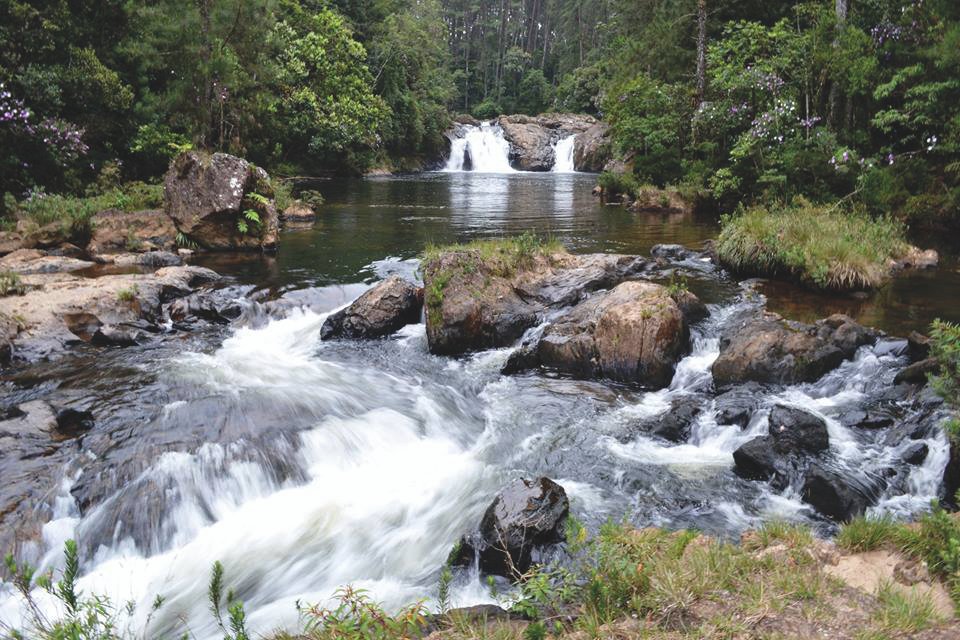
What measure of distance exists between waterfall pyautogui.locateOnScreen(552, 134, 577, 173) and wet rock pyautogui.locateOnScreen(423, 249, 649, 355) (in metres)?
34.4

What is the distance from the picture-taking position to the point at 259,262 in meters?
14.0

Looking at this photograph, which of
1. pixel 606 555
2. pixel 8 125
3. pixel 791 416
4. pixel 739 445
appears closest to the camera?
pixel 606 555

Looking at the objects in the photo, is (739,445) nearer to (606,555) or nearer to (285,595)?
(606,555)

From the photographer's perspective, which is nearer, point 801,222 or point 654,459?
point 654,459

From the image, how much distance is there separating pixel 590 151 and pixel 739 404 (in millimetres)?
36622

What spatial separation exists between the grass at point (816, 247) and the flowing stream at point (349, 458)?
80 centimetres

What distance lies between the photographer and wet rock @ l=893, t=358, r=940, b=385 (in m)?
6.71

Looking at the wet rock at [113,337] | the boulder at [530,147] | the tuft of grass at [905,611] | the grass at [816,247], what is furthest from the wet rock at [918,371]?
the boulder at [530,147]

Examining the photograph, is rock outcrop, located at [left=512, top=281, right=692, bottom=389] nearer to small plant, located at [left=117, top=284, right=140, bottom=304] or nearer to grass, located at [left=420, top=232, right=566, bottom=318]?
grass, located at [left=420, top=232, right=566, bottom=318]

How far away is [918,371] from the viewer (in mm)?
6828

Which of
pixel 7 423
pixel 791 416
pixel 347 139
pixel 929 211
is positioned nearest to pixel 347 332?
pixel 7 423

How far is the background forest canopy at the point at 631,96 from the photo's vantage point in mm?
13953

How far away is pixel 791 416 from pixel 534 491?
2924 mm

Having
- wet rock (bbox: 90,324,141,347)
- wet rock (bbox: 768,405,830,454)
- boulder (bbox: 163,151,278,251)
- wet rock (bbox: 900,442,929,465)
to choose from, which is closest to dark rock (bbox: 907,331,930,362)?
wet rock (bbox: 900,442,929,465)
